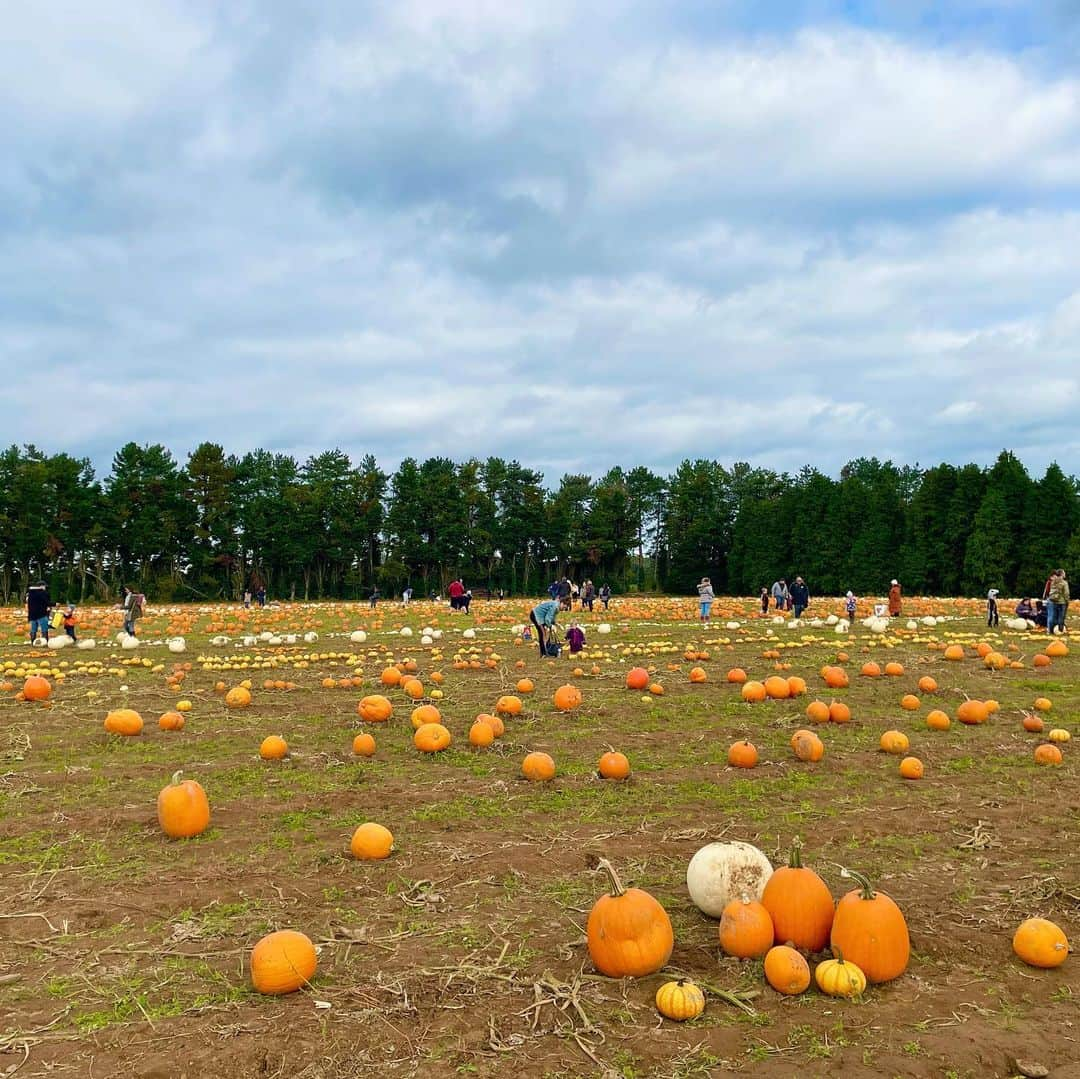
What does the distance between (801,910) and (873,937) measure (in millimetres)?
403

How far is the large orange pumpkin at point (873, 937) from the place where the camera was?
170 inches

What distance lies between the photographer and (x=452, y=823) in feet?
23.1

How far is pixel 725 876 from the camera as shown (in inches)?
200

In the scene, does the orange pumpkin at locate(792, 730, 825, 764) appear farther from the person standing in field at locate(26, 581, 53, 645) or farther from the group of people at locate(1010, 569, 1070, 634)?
the person standing in field at locate(26, 581, 53, 645)

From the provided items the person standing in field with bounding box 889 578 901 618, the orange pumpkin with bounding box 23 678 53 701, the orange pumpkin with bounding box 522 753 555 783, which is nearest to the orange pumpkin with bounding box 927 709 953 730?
the orange pumpkin with bounding box 522 753 555 783

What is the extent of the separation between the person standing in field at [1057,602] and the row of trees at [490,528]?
37.5 m

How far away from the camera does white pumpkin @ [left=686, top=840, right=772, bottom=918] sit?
5.07 metres

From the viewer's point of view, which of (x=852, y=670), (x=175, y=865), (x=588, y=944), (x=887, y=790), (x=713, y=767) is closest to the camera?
(x=588, y=944)

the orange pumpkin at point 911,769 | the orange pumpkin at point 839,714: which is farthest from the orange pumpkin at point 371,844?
the orange pumpkin at point 839,714

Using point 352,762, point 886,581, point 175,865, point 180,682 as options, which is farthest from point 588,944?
point 886,581

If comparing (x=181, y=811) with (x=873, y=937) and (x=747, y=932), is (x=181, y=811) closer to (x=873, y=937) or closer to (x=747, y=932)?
(x=747, y=932)

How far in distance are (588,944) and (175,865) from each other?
10.9ft

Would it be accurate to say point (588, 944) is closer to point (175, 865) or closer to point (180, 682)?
point (175, 865)

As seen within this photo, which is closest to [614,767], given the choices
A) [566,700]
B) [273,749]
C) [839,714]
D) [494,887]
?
[494,887]
